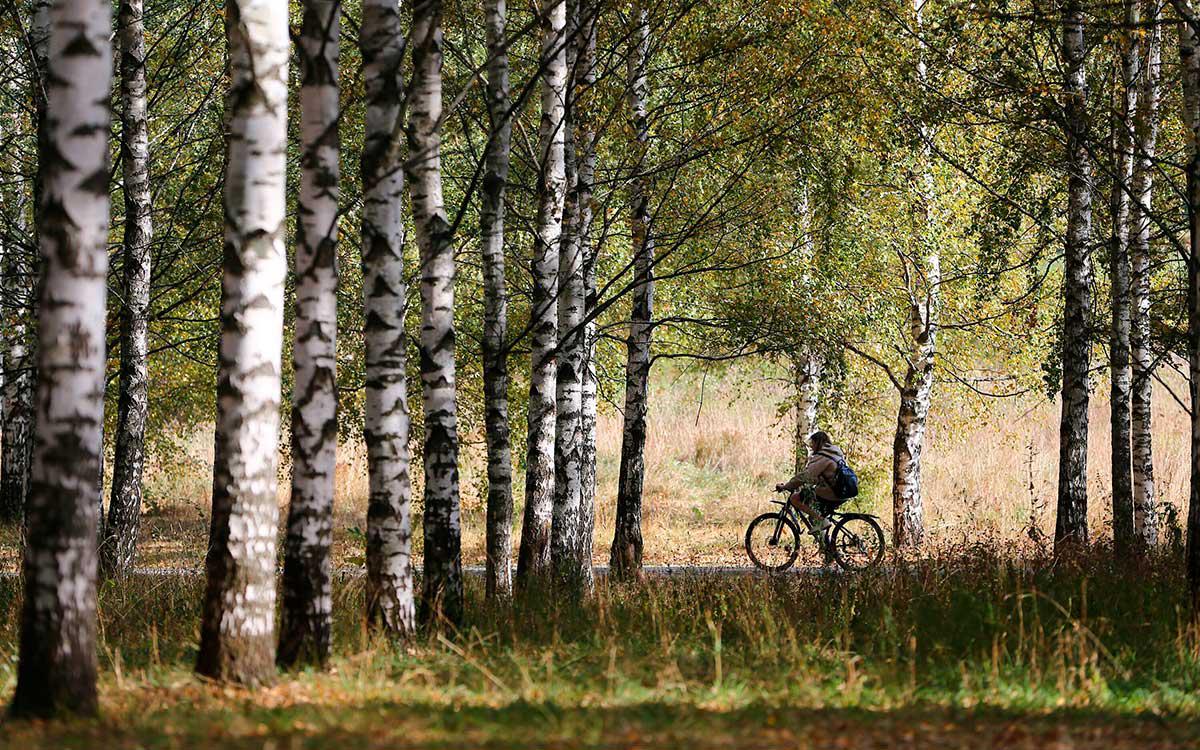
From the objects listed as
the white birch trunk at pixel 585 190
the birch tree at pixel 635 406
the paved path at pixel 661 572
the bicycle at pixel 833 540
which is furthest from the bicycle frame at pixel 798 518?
the white birch trunk at pixel 585 190

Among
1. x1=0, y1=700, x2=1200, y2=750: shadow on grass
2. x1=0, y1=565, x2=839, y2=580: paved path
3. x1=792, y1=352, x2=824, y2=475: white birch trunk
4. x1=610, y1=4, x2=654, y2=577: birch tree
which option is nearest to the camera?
x1=0, y1=700, x2=1200, y2=750: shadow on grass

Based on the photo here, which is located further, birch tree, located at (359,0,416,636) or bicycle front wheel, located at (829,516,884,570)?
bicycle front wheel, located at (829,516,884,570)

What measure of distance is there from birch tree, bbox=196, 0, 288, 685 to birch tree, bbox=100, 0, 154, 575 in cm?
665

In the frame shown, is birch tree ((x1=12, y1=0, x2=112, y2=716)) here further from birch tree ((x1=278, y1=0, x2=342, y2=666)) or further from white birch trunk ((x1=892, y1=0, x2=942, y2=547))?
white birch trunk ((x1=892, y1=0, x2=942, y2=547))

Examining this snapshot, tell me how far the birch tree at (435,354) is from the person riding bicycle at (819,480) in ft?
25.3

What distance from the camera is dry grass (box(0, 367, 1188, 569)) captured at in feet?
68.6

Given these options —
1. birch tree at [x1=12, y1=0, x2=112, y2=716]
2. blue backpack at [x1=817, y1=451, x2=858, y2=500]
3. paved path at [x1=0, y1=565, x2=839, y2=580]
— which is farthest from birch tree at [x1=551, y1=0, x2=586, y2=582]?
birch tree at [x1=12, y1=0, x2=112, y2=716]

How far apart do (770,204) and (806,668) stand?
31.5 ft

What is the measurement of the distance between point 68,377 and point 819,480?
1207 centimetres

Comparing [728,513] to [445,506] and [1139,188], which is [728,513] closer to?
[1139,188]

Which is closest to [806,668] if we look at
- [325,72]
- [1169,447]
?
[325,72]

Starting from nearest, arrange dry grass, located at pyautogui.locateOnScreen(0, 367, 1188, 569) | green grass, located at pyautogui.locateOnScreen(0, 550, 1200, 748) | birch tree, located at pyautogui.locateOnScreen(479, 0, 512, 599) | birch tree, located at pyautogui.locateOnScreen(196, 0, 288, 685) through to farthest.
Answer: green grass, located at pyautogui.locateOnScreen(0, 550, 1200, 748) → birch tree, located at pyautogui.locateOnScreen(196, 0, 288, 685) → birch tree, located at pyautogui.locateOnScreen(479, 0, 512, 599) → dry grass, located at pyautogui.locateOnScreen(0, 367, 1188, 569)

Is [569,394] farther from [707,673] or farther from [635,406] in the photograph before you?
[707,673]

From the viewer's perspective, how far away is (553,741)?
17.3 feet
